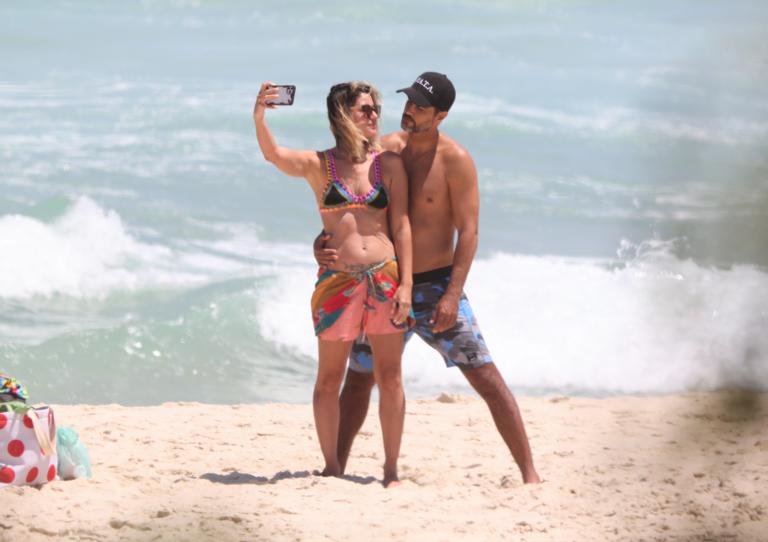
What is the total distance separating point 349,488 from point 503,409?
67 centimetres

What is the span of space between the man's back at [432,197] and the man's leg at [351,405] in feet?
1.87

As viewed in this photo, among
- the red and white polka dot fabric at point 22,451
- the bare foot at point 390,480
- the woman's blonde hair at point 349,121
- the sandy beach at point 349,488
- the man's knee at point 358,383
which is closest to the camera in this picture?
the sandy beach at point 349,488

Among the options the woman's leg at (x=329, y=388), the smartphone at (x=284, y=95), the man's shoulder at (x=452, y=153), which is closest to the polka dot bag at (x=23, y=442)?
the woman's leg at (x=329, y=388)

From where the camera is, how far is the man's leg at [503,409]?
5023mm

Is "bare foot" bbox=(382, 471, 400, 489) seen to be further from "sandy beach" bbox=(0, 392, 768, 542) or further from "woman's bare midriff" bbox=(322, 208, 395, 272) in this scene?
"woman's bare midriff" bbox=(322, 208, 395, 272)

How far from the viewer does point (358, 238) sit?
4.83 m

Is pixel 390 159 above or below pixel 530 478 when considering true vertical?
above

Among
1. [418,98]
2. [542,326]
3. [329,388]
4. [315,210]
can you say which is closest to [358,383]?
[329,388]

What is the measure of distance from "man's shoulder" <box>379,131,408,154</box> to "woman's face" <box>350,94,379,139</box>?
0.38 feet

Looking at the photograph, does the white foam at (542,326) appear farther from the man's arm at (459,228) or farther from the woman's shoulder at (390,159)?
the woman's shoulder at (390,159)

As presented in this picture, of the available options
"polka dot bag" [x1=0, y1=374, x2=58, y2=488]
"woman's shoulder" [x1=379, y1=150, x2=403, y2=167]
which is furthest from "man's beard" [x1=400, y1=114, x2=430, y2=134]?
"polka dot bag" [x1=0, y1=374, x2=58, y2=488]

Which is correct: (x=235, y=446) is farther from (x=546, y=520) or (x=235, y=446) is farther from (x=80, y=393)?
(x=80, y=393)

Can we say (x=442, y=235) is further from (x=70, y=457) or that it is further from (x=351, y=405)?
(x=70, y=457)

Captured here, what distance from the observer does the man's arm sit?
4.86 metres
